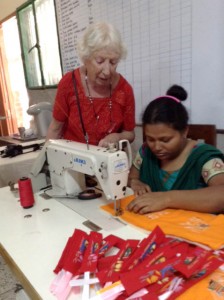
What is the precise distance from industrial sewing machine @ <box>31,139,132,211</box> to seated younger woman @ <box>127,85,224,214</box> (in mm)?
112

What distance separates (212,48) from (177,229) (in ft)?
3.46

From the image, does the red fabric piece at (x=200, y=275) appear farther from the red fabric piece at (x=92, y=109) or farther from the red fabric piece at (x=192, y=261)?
the red fabric piece at (x=92, y=109)

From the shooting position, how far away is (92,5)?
2.26 m

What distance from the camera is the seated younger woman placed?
3.30 feet

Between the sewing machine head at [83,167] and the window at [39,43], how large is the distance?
6.12 feet

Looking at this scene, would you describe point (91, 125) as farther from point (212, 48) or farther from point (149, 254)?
point (149, 254)

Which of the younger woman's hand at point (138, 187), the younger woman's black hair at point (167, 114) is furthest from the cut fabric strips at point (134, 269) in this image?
the younger woman's black hair at point (167, 114)

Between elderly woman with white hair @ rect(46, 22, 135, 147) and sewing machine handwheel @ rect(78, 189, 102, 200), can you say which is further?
elderly woman with white hair @ rect(46, 22, 135, 147)

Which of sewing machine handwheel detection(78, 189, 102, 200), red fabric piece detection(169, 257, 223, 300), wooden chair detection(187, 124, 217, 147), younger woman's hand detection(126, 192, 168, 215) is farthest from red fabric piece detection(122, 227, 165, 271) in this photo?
wooden chair detection(187, 124, 217, 147)

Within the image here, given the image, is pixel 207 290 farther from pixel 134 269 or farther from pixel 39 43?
pixel 39 43

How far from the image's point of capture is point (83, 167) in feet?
3.58

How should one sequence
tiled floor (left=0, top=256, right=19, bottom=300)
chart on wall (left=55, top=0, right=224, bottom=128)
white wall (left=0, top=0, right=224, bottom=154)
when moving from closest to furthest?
chart on wall (left=55, top=0, right=224, bottom=128) → tiled floor (left=0, top=256, right=19, bottom=300) → white wall (left=0, top=0, right=224, bottom=154)

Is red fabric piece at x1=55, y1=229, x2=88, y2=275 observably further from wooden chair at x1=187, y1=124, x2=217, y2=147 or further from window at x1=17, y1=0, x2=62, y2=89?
window at x1=17, y1=0, x2=62, y2=89

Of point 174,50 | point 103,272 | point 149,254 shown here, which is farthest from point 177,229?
point 174,50
